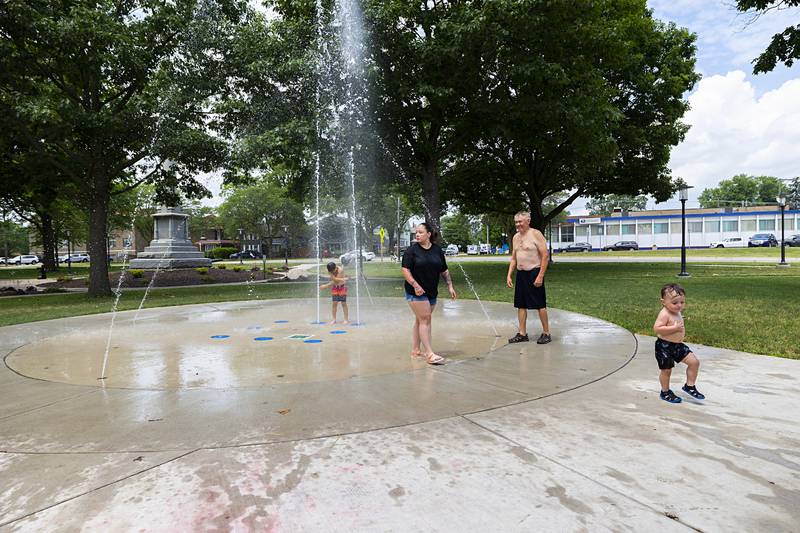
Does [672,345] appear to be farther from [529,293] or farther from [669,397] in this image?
[529,293]

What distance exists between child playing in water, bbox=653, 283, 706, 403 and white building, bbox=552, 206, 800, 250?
258ft

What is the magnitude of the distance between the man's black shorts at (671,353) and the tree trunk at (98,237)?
17.9 meters

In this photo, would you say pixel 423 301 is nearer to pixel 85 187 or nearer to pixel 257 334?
pixel 257 334

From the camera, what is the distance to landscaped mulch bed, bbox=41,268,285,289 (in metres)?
22.9

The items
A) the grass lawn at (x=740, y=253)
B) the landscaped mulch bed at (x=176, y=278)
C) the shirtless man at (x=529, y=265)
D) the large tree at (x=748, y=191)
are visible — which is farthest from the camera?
the large tree at (x=748, y=191)

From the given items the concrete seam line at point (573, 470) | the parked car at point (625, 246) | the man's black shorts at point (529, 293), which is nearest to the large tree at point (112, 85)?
the man's black shorts at point (529, 293)

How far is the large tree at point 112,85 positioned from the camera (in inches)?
527

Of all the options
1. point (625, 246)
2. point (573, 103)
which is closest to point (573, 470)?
point (573, 103)

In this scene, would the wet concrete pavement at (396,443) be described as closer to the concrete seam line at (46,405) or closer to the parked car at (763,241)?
the concrete seam line at (46,405)

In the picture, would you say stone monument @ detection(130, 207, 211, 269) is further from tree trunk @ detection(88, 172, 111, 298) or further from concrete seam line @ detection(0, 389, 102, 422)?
concrete seam line @ detection(0, 389, 102, 422)

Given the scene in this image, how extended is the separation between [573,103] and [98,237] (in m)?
16.9

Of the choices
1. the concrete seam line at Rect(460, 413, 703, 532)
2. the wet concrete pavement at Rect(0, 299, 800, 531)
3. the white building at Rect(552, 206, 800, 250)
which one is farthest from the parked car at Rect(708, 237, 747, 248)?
the concrete seam line at Rect(460, 413, 703, 532)

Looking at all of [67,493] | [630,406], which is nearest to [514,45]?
[630,406]

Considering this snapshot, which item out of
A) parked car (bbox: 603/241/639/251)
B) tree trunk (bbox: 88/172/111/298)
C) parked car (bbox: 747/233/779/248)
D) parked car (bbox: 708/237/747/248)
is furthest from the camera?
parked car (bbox: 603/241/639/251)
